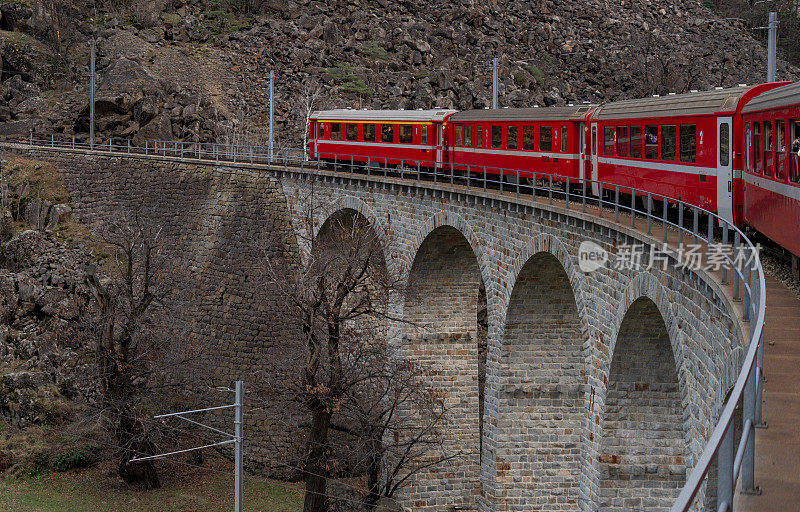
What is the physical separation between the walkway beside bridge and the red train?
10.4 ft

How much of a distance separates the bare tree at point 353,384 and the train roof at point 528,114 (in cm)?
518

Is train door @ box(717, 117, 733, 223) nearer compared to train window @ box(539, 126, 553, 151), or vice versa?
train door @ box(717, 117, 733, 223)

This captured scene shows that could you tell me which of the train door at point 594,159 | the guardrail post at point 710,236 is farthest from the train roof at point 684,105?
the guardrail post at point 710,236

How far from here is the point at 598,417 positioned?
21562mm

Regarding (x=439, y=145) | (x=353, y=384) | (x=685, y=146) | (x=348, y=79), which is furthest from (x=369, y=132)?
(x=348, y=79)

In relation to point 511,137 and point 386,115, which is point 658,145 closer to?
point 511,137

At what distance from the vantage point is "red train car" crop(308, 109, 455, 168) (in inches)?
1487

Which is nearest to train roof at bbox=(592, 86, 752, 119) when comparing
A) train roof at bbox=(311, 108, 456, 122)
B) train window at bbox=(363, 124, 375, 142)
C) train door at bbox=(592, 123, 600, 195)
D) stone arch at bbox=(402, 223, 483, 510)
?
train door at bbox=(592, 123, 600, 195)

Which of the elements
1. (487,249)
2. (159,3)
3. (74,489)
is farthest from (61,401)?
(159,3)

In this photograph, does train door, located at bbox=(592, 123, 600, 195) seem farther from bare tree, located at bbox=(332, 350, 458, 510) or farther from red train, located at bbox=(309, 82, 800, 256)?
bare tree, located at bbox=(332, 350, 458, 510)

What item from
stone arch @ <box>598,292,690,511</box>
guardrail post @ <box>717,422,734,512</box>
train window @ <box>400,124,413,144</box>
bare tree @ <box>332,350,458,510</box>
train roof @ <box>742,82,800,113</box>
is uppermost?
train window @ <box>400,124,413,144</box>

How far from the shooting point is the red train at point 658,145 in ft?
52.2

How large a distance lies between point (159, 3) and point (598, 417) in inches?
2428

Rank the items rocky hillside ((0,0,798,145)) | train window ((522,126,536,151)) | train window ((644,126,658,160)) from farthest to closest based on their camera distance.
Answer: rocky hillside ((0,0,798,145))
train window ((522,126,536,151))
train window ((644,126,658,160))
